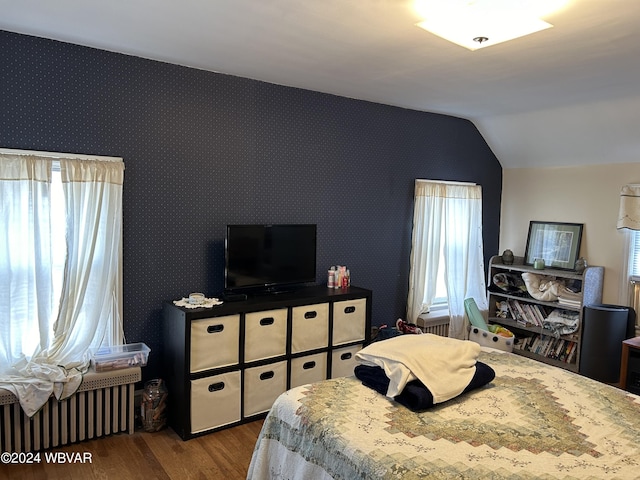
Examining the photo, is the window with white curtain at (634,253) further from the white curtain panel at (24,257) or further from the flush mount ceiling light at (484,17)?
the white curtain panel at (24,257)

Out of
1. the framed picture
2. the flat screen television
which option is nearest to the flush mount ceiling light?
the flat screen television

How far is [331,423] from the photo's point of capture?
200 cm

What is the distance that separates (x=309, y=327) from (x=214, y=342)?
30.2 inches

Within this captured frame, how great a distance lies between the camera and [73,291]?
122 inches

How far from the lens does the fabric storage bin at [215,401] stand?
320 centimetres

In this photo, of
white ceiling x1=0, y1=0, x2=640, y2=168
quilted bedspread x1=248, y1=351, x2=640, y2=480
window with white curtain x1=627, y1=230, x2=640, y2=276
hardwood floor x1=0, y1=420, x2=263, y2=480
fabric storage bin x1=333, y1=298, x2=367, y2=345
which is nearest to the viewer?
quilted bedspread x1=248, y1=351, x2=640, y2=480

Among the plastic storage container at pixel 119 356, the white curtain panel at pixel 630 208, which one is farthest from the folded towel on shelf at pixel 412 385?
the white curtain panel at pixel 630 208

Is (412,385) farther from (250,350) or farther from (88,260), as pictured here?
(88,260)

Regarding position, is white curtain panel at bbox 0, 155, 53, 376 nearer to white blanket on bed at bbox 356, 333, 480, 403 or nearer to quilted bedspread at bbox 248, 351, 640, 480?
quilted bedspread at bbox 248, 351, 640, 480

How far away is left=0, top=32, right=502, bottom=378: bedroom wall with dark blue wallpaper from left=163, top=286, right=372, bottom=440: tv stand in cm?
41

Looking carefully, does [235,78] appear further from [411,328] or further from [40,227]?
[411,328]

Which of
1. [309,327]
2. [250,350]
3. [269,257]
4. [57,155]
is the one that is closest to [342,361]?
[309,327]

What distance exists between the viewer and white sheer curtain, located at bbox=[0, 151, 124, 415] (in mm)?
2902

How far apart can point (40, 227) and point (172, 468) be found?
5.30ft
